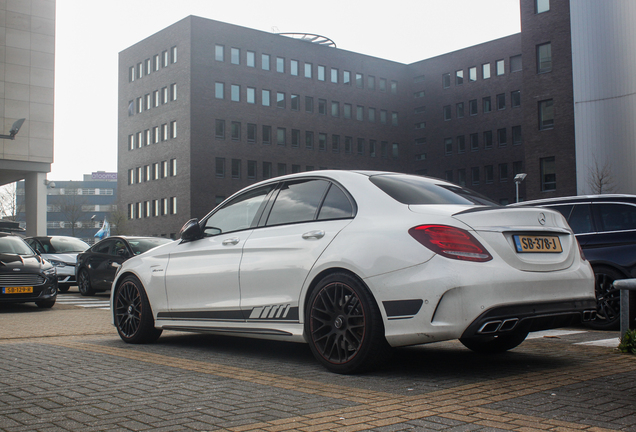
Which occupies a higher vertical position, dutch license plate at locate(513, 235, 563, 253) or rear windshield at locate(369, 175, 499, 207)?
rear windshield at locate(369, 175, 499, 207)

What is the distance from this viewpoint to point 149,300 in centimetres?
718

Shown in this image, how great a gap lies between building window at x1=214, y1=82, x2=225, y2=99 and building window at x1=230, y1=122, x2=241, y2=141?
2660 millimetres

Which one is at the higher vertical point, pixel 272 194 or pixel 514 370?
pixel 272 194

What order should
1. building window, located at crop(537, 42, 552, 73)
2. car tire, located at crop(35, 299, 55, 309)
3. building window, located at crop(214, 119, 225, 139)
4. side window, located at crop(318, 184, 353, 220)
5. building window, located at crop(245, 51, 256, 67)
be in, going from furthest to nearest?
1. building window, located at crop(245, 51, 256, 67)
2. building window, located at crop(214, 119, 225, 139)
3. building window, located at crop(537, 42, 552, 73)
4. car tire, located at crop(35, 299, 55, 309)
5. side window, located at crop(318, 184, 353, 220)

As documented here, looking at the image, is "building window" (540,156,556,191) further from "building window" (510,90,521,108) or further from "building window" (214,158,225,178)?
"building window" (214,158,225,178)

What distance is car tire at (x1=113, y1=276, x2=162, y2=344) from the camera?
7191 millimetres

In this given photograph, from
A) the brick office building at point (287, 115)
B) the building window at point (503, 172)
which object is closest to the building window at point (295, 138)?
the brick office building at point (287, 115)

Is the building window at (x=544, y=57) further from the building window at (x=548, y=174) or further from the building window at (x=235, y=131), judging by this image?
the building window at (x=235, y=131)

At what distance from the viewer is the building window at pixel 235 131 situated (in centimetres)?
6219

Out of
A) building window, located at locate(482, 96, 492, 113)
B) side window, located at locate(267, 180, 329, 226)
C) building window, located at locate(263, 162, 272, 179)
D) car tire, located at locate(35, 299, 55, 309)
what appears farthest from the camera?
building window, located at locate(482, 96, 492, 113)

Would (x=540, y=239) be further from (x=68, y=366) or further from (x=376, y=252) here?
(x=68, y=366)

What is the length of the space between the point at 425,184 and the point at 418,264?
1.22m

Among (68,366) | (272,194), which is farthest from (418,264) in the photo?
(68,366)

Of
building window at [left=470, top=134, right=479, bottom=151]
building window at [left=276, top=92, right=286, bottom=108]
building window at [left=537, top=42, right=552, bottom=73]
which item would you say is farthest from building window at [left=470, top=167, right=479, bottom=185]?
building window at [left=537, top=42, right=552, bottom=73]
